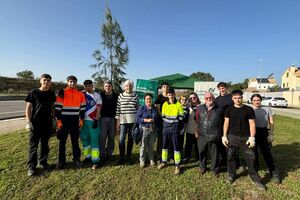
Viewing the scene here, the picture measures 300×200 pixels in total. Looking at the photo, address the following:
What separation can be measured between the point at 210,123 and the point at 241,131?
573mm

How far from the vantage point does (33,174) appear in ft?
13.5

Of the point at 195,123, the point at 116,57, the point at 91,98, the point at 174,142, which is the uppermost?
the point at 116,57

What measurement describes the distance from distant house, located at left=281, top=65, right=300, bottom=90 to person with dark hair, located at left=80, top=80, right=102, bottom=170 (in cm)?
5673

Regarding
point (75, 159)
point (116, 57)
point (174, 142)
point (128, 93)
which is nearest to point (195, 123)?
point (174, 142)

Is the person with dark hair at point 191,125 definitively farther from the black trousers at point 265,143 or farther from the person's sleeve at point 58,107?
the person's sleeve at point 58,107

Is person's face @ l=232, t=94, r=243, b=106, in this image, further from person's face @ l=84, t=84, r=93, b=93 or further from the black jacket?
person's face @ l=84, t=84, r=93, b=93

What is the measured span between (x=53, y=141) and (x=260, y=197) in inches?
215

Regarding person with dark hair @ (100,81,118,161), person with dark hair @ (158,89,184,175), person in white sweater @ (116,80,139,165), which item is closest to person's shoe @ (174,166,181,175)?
person with dark hair @ (158,89,184,175)

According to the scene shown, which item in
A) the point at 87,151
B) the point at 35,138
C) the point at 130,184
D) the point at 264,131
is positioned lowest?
the point at 130,184

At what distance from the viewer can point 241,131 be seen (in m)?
3.96

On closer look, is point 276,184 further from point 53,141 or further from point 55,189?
point 53,141

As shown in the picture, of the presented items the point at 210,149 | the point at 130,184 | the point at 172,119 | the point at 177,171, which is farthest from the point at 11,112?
the point at 210,149

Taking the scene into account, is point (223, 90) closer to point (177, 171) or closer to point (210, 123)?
point (210, 123)

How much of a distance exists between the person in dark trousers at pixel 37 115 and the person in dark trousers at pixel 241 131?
3396 millimetres
